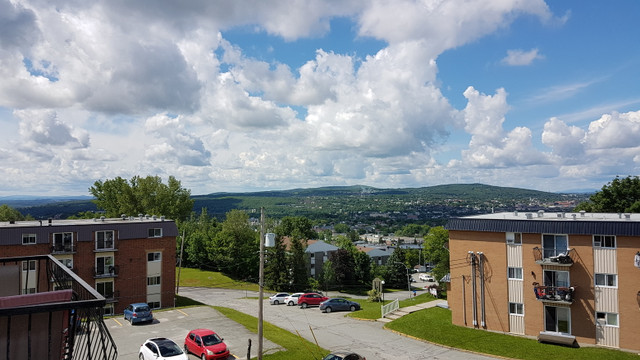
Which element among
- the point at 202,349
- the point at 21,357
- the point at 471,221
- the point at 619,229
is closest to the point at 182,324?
the point at 202,349

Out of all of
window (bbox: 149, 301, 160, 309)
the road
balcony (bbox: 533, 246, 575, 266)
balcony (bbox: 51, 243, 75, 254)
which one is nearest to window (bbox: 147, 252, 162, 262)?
window (bbox: 149, 301, 160, 309)

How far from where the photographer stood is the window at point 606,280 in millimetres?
26173

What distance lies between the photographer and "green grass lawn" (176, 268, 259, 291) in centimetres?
6756

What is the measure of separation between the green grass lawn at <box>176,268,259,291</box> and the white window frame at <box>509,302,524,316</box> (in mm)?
45953

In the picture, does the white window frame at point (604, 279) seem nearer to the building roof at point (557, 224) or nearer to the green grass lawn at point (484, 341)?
the building roof at point (557, 224)

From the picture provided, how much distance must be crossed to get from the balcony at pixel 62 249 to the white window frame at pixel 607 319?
43598 millimetres

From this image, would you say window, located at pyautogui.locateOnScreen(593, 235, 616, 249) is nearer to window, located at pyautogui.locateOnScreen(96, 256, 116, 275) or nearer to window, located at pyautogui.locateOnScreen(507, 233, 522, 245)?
window, located at pyautogui.locateOnScreen(507, 233, 522, 245)

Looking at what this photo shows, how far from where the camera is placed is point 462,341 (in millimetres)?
28312

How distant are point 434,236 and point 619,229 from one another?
36409mm

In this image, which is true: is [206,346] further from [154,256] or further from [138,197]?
[138,197]

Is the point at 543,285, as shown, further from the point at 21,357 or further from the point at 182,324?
the point at 21,357

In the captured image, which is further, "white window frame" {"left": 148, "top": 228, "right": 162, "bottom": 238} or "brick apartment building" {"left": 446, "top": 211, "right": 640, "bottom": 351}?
"white window frame" {"left": 148, "top": 228, "right": 162, "bottom": 238}

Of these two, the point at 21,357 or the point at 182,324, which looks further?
the point at 182,324

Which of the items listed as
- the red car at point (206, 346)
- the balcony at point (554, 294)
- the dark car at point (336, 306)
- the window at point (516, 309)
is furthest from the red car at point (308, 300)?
the balcony at point (554, 294)
